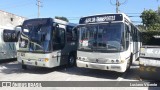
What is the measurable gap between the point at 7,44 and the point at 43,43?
570cm

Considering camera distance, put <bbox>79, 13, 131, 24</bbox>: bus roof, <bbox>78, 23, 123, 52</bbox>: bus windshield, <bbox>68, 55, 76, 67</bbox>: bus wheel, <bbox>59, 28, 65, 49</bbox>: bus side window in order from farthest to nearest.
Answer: <bbox>68, 55, 76, 67</bbox>: bus wheel
<bbox>59, 28, 65, 49</bbox>: bus side window
<bbox>79, 13, 131, 24</bbox>: bus roof
<bbox>78, 23, 123, 52</bbox>: bus windshield

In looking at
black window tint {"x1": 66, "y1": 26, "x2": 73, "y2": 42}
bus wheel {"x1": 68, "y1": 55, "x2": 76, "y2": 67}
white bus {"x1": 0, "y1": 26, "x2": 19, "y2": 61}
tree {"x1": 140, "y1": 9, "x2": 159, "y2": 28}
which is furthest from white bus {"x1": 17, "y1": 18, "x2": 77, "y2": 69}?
tree {"x1": 140, "y1": 9, "x2": 159, "y2": 28}

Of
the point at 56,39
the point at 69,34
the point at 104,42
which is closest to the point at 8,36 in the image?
the point at 69,34

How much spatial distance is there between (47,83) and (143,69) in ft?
13.5

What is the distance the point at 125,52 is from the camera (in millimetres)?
10672

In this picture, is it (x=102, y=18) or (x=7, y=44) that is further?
(x=7, y=44)

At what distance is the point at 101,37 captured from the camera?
35.3 ft

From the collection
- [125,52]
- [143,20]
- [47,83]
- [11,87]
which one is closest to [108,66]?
[125,52]

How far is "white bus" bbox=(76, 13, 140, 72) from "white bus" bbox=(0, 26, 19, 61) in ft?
19.8

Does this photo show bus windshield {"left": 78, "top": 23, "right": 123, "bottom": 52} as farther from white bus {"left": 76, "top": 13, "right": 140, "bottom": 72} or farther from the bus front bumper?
the bus front bumper

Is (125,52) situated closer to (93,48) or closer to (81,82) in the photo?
(93,48)

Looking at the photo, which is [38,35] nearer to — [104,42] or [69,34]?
[69,34]

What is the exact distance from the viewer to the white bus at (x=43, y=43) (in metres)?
11.5

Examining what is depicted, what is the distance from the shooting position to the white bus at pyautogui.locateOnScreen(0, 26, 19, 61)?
15641mm
